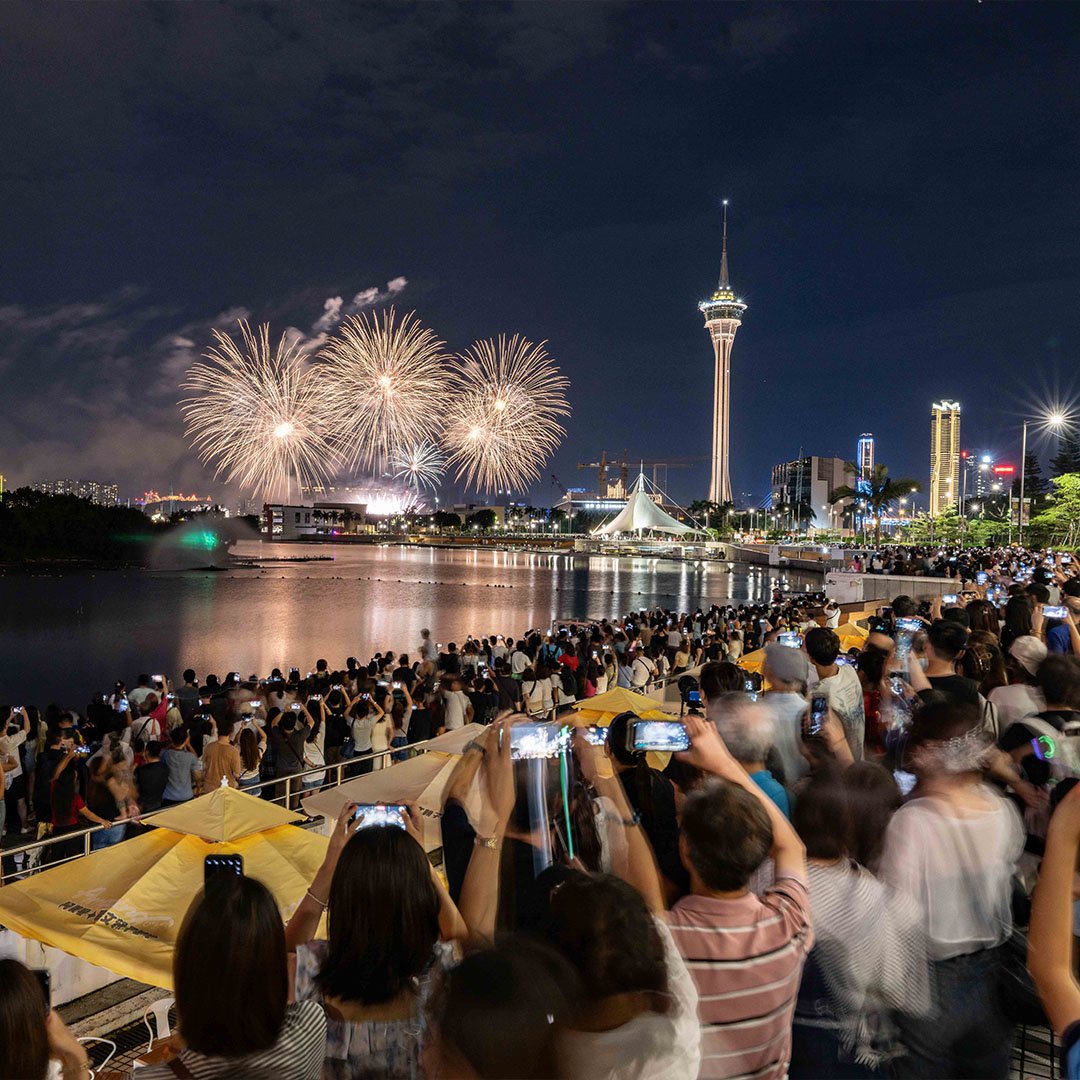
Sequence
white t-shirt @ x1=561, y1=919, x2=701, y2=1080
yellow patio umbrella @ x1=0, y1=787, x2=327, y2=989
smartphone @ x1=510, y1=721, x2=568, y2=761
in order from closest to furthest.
A: white t-shirt @ x1=561, y1=919, x2=701, y2=1080
smartphone @ x1=510, y1=721, x2=568, y2=761
yellow patio umbrella @ x1=0, y1=787, x2=327, y2=989

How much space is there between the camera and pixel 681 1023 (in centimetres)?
159

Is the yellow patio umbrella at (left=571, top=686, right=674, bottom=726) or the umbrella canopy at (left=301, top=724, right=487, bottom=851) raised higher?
the yellow patio umbrella at (left=571, top=686, right=674, bottom=726)

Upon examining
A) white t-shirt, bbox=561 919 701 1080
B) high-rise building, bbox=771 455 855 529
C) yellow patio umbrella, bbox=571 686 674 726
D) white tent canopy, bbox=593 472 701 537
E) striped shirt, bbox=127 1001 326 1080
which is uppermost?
high-rise building, bbox=771 455 855 529

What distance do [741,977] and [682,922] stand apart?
0.59ft

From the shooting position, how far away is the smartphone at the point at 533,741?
2545 mm

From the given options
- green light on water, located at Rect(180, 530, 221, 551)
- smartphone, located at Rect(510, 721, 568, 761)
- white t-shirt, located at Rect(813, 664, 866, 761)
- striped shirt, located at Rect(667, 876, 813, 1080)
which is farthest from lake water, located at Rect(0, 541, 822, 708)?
striped shirt, located at Rect(667, 876, 813, 1080)

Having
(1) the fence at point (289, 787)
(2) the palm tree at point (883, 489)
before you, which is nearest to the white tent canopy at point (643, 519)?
(2) the palm tree at point (883, 489)

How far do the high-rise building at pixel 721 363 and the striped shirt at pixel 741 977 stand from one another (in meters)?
133

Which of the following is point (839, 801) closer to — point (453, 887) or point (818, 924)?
point (818, 924)

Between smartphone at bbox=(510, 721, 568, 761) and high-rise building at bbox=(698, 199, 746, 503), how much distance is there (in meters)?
133

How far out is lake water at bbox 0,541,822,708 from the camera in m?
25.4

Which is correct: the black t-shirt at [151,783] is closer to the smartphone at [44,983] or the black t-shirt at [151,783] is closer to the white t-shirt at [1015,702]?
the smartphone at [44,983]

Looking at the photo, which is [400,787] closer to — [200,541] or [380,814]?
[380,814]

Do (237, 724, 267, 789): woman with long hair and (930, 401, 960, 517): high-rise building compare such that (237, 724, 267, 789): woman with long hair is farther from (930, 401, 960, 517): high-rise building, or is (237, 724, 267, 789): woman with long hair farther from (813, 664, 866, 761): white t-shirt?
(930, 401, 960, 517): high-rise building
